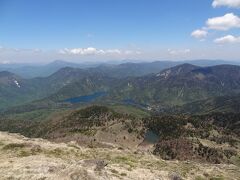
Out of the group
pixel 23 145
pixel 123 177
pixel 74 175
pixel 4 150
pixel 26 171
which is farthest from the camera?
pixel 23 145

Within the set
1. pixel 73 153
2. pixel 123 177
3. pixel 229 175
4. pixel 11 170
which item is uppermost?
pixel 11 170

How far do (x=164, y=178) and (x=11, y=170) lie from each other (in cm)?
3792

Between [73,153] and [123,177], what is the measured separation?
1520 inches

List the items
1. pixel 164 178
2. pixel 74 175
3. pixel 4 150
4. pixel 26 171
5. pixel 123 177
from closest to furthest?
pixel 74 175 < pixel 26 171 < pixel 123 177 < pixel 164 178 < pixel 4 150

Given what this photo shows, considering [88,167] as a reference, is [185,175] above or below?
below

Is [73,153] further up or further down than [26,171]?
further down

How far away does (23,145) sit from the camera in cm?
9769

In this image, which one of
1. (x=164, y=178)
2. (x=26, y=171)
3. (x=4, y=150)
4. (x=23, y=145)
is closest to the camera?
(x=26, y=171)

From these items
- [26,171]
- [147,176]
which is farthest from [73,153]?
[26,171]

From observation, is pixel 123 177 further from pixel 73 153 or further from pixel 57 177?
pixel 73 153

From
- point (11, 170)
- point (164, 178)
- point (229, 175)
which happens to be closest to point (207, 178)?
point (229, 175)

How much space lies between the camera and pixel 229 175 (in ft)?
335

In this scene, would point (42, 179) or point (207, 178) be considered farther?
point (207, 178)

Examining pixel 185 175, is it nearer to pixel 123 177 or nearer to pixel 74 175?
pixel 123 177
